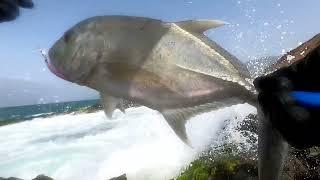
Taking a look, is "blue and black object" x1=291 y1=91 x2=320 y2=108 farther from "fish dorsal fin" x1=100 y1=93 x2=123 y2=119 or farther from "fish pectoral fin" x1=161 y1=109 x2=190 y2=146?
"fish dorsal fin" x1=100 y1=93 x2=123 y2=119

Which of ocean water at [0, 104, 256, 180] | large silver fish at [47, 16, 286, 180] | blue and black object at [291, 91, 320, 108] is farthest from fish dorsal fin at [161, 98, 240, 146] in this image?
ocean water at [0, 104, 256, 180]

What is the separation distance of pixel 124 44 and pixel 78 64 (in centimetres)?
32

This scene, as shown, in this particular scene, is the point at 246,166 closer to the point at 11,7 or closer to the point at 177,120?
the point at 11,7

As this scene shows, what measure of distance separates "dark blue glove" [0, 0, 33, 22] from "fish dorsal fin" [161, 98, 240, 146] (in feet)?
13.1

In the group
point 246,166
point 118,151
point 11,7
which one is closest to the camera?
point 11,7

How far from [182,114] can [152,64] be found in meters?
0.41

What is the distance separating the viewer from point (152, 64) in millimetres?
2764

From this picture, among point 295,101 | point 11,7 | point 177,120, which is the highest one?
point 295,101

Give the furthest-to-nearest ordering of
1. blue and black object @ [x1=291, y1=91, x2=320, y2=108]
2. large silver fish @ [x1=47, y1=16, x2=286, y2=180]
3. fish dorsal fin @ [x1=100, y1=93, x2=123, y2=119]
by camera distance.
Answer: fish dorsal fin @ [x1=100, y1=93, x2=123, y2=119]
large silver fish @ [x1=47, y1=16, x2=286, y2=180]
blue and black object @ [x1=291, y1=91, x2=320, y2=108]

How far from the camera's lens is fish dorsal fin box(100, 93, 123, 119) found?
294cm

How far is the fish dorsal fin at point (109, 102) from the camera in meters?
2.94

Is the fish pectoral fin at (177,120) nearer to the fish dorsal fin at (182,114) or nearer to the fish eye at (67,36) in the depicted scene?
the fish dorsal fin at (182,114)

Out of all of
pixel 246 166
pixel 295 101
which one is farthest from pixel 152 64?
pixel 246 166

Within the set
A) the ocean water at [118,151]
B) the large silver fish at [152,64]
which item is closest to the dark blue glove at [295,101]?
the large silver fish at [152,64]
